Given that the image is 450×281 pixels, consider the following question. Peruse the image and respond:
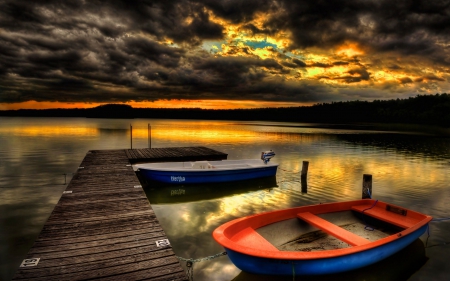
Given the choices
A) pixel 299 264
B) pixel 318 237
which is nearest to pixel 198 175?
pixel 318 237

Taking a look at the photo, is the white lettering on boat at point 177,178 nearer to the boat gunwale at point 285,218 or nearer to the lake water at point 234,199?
A: the lake water at point 234,199

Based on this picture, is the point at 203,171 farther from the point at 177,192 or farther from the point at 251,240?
the point at 251,240

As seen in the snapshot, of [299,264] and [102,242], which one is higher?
[102,242]

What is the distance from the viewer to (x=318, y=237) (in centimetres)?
796

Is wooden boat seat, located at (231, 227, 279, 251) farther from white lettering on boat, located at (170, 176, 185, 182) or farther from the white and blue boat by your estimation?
white lettering on boat, located at (170, 176, 185, 182)

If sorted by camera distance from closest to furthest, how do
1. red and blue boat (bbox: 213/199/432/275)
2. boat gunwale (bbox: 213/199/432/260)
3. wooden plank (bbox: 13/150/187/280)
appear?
wooden plank (bbox: 13/150/187/280) → boat gunwale (bbox: 213/199/432/260) → red and blue boat (bbox: 213/199/432/275)

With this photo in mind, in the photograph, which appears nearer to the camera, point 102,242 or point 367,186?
point 102,242

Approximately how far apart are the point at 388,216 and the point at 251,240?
16.7 ft

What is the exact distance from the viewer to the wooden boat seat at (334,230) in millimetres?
6534

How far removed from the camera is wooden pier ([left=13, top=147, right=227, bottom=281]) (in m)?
4.70

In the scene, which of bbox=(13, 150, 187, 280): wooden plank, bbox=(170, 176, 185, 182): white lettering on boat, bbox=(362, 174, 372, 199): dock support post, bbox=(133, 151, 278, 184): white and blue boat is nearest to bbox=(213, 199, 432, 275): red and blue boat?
bbox=(13, 150, 187, 280): wooden plank

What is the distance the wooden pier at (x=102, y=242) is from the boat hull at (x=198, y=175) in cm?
376

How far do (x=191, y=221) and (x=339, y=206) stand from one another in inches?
221

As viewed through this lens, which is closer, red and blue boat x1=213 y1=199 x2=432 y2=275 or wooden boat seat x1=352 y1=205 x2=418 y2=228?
red and blue boat x1=213 y1=199 x2=432 y2=275
